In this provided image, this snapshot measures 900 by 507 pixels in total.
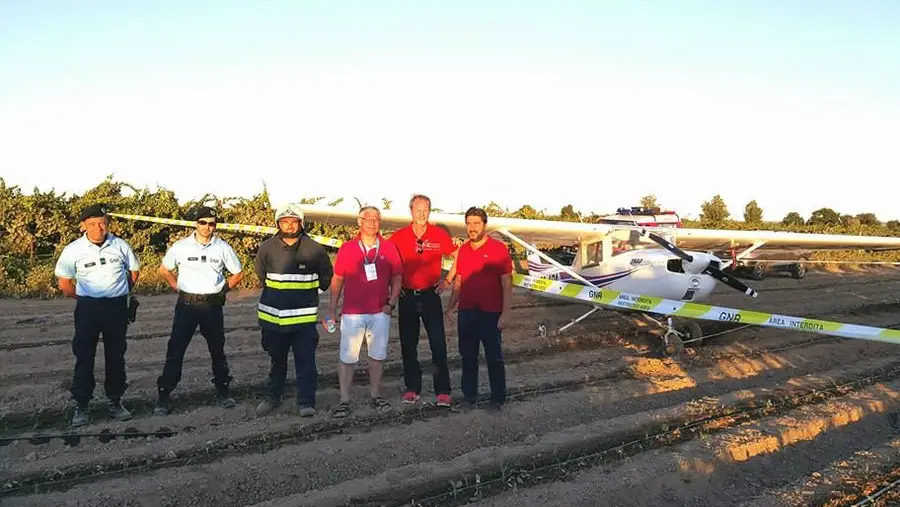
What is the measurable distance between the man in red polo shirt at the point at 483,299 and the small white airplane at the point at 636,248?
316 cm

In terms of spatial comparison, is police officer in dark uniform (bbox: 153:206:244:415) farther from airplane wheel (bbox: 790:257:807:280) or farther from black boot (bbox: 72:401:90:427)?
airplane wheel (bbox: 790:257:807:280)

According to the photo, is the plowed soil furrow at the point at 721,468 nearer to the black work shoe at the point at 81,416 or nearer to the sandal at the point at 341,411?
the sandal at the point at 341,411

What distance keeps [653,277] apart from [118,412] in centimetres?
721

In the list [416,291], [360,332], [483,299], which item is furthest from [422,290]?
[360,332]

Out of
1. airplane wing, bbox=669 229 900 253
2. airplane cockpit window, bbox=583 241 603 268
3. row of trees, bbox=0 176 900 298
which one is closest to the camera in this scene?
airplane cockpit window, bbox=583 241 603 268

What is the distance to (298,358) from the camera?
563 centimetres

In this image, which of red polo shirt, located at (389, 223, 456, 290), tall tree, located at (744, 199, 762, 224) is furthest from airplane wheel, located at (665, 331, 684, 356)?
tall tree, located at (744, 199, 762, 224)

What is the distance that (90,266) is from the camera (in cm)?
521

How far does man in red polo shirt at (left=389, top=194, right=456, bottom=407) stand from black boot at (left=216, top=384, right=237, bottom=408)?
1616mm

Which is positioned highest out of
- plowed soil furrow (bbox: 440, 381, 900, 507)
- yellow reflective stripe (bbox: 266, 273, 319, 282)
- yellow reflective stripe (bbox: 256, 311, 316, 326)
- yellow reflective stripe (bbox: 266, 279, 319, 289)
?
yellow reflective stripe (bbox: 266, 273, 319, 282)

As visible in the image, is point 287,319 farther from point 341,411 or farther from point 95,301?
point 95,301

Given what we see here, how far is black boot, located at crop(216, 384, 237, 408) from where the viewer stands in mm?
5777

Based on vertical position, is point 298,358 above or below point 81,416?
above

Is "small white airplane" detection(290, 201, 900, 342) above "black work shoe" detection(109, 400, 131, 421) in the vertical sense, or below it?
above
